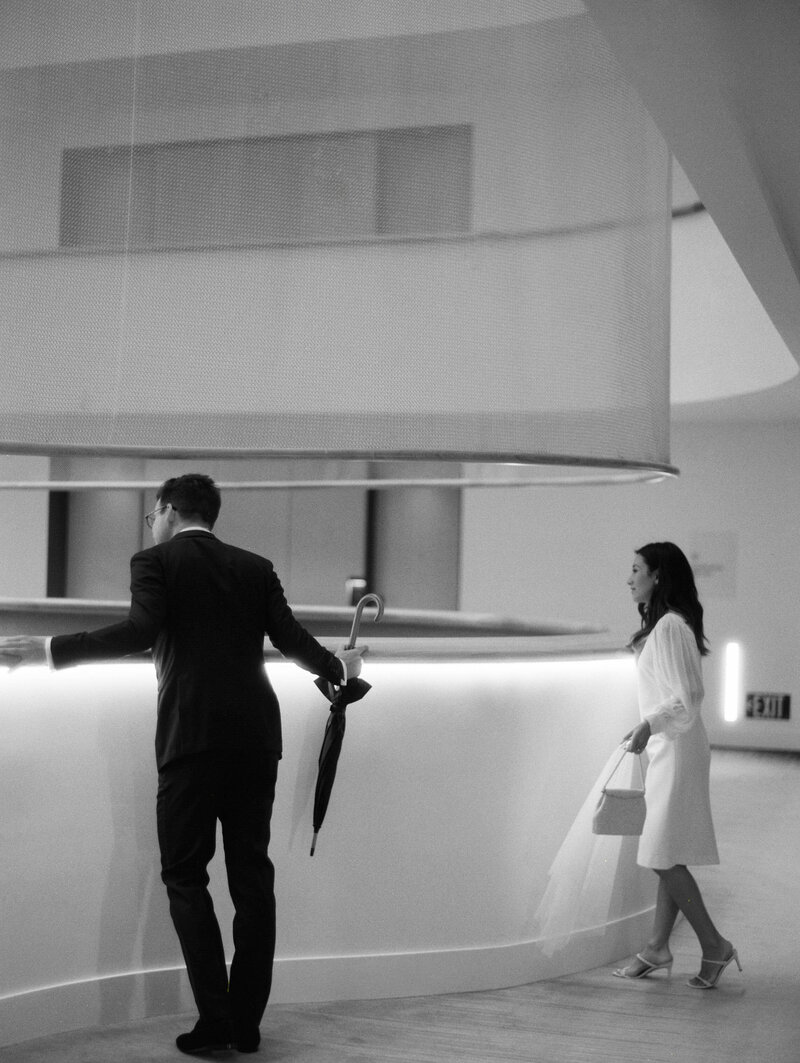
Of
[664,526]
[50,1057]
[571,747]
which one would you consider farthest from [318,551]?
[50,1057]

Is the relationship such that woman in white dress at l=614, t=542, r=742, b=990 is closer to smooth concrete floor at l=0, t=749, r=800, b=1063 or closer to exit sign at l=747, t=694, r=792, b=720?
smooth concrete floor at l=0, t=749, r=800, b=1063

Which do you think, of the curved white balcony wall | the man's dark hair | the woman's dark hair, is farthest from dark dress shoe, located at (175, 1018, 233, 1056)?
the woman's dark hair

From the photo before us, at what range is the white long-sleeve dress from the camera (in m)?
4.75

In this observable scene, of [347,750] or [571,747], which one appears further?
[571,747]

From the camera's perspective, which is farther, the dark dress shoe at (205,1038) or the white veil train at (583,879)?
the white veil train at (583,879)

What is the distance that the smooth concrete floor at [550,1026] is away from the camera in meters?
4.04

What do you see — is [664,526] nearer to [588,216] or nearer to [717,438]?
[717,438]

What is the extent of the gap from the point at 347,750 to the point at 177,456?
45.2 inches

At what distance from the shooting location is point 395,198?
14.6ft

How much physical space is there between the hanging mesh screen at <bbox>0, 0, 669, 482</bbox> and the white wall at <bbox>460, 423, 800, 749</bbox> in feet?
21.6

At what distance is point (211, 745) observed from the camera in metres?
3.90

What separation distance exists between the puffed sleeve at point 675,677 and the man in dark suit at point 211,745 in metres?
1.41

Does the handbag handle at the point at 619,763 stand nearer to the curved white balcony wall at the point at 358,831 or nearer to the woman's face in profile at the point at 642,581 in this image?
the curved white balcony wall at the point at 358,831

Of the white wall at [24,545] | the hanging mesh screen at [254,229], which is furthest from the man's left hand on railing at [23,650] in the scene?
the white wall at [24,545]
